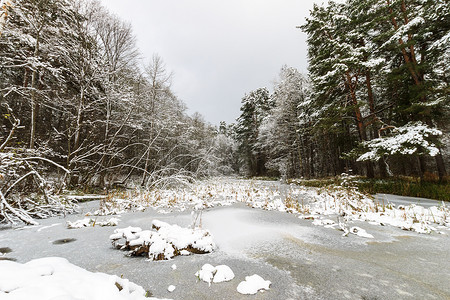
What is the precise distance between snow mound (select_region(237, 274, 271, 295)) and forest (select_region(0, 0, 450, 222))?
16.1 feet

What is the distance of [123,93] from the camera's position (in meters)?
8.27

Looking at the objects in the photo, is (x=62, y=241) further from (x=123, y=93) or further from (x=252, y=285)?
(x=123, y=93)

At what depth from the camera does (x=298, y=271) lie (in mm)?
1971

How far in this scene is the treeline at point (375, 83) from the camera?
300 inches

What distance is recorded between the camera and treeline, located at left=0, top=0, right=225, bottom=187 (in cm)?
578

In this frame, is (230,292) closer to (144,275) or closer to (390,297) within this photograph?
(144,275)

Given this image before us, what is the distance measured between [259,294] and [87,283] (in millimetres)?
1435

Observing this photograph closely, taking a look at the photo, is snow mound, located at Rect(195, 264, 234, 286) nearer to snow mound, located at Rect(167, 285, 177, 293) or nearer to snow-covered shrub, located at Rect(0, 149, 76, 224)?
snow mound, located at Rect(167, 285, 177, 293)

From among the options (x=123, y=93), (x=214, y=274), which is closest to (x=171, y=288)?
(x=214, y=274)

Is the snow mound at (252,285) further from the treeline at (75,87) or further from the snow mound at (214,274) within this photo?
the treeline at (75,87)

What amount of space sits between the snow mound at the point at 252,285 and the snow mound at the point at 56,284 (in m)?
0.87

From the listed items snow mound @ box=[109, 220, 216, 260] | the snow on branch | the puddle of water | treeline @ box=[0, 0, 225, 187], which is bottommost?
the puddle of water

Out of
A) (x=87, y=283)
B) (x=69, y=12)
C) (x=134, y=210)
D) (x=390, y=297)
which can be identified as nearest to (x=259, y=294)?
(x=390, y=297)

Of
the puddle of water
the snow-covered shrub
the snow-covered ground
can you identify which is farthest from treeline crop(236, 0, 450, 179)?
the snow-covered shrub
